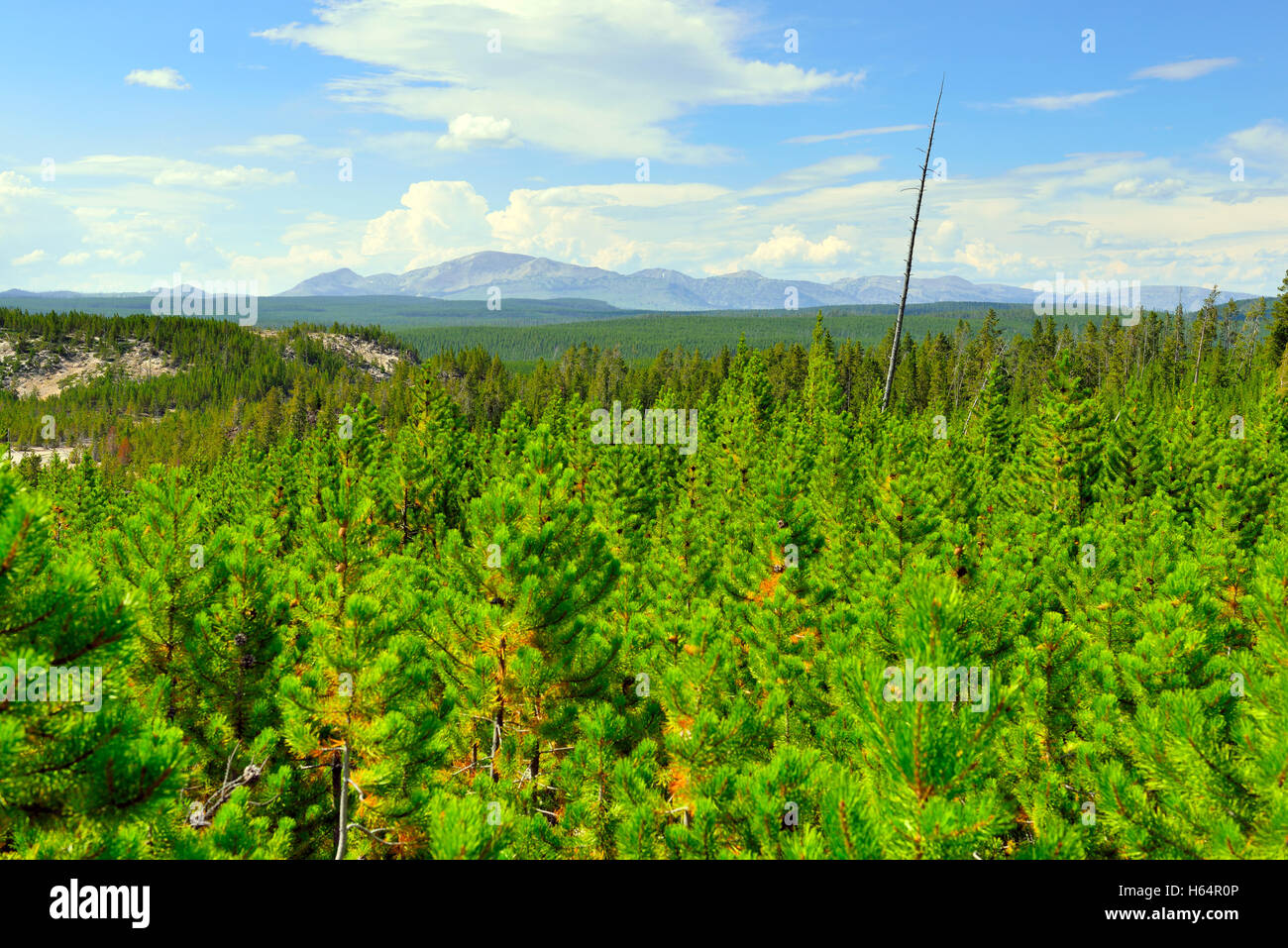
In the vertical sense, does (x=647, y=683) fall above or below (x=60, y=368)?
below

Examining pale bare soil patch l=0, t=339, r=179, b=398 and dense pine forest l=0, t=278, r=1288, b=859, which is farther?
pale bare soil patch l=0, t=339, r=179, b=398

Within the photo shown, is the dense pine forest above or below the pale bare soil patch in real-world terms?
below

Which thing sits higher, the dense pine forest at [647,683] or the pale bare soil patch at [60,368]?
the pale bare soil patch at [60,368]

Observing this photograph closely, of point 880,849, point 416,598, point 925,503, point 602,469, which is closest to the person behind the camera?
point 880,849

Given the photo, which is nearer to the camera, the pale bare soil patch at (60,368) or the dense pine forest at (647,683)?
the dense pine forest at (647,683)

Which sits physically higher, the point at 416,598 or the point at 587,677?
the point at 416,598

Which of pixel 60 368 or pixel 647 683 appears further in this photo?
pixel 60 368

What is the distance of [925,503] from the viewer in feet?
67.4

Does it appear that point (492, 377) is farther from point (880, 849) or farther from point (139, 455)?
point (880, 849)

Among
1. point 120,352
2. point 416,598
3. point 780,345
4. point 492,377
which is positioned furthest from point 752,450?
point 120,352
